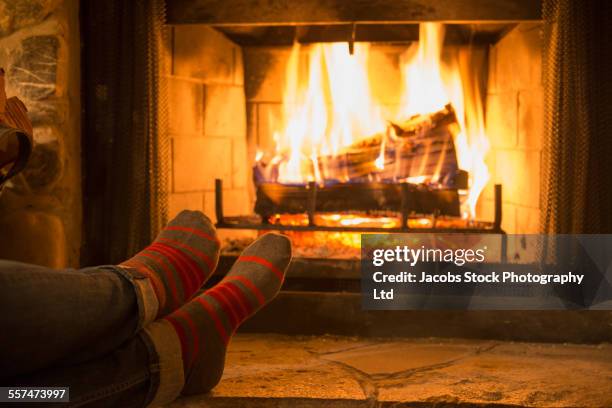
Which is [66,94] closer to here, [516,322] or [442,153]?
[442,153]

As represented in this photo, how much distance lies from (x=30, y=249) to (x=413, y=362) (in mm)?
1140

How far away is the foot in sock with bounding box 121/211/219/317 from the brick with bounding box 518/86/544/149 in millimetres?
1156

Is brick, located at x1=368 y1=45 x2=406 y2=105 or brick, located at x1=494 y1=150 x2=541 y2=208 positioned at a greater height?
brick, located at x1=368 y1=45 x2=406 y2=105

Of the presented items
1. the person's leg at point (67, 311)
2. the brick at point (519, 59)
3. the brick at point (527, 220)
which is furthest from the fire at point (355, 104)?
the person's leg at point (67, 311)

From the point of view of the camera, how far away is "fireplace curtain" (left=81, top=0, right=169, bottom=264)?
230cm

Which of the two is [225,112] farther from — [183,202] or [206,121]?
[183,202]

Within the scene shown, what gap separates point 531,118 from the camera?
8.23 feet

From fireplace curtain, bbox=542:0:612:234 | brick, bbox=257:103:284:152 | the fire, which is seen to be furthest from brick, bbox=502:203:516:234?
brick, bbox=257:103:284:152

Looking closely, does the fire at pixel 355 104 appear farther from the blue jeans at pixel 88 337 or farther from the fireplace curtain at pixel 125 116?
the blue jeans at pixel 88 337

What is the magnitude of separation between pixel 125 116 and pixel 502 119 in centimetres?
131

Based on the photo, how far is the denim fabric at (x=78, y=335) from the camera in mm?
1185

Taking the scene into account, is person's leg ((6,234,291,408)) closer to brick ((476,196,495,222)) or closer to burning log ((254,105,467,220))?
burning log ((254,105,467,220))

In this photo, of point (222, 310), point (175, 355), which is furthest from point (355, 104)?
point (175, 355)

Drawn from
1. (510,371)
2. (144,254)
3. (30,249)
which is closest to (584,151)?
(510,371)
